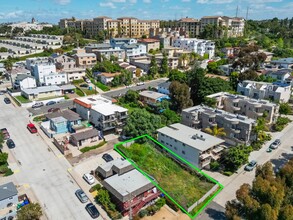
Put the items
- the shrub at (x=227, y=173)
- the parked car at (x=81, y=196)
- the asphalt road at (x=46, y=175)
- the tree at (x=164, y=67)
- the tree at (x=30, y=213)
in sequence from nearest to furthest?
the tree at (x=30, y=213), the asphalt road at (x=46, y=175), the parked car at (x=81, y=196), the shrub at (x=227, y=173), the tree at (x=164, y=67)

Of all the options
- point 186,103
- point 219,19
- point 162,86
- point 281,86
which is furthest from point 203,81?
point 219,19

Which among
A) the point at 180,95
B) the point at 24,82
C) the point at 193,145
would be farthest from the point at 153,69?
the point at 193,145

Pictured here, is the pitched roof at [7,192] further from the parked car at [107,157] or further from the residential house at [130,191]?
the parked car at [107,157]

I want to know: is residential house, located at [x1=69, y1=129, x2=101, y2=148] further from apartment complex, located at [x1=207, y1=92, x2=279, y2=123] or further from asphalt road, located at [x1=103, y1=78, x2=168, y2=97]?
apartment complex, located at [x1=207, y1=92, x2=279, y2=123]

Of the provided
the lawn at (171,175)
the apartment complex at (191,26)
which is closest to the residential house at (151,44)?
the apartment complex at (191,26)

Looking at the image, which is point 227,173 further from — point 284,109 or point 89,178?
point 284,109

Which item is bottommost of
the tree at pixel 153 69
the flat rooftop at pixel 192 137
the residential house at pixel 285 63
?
the flat rooftop at pixel 192 137
